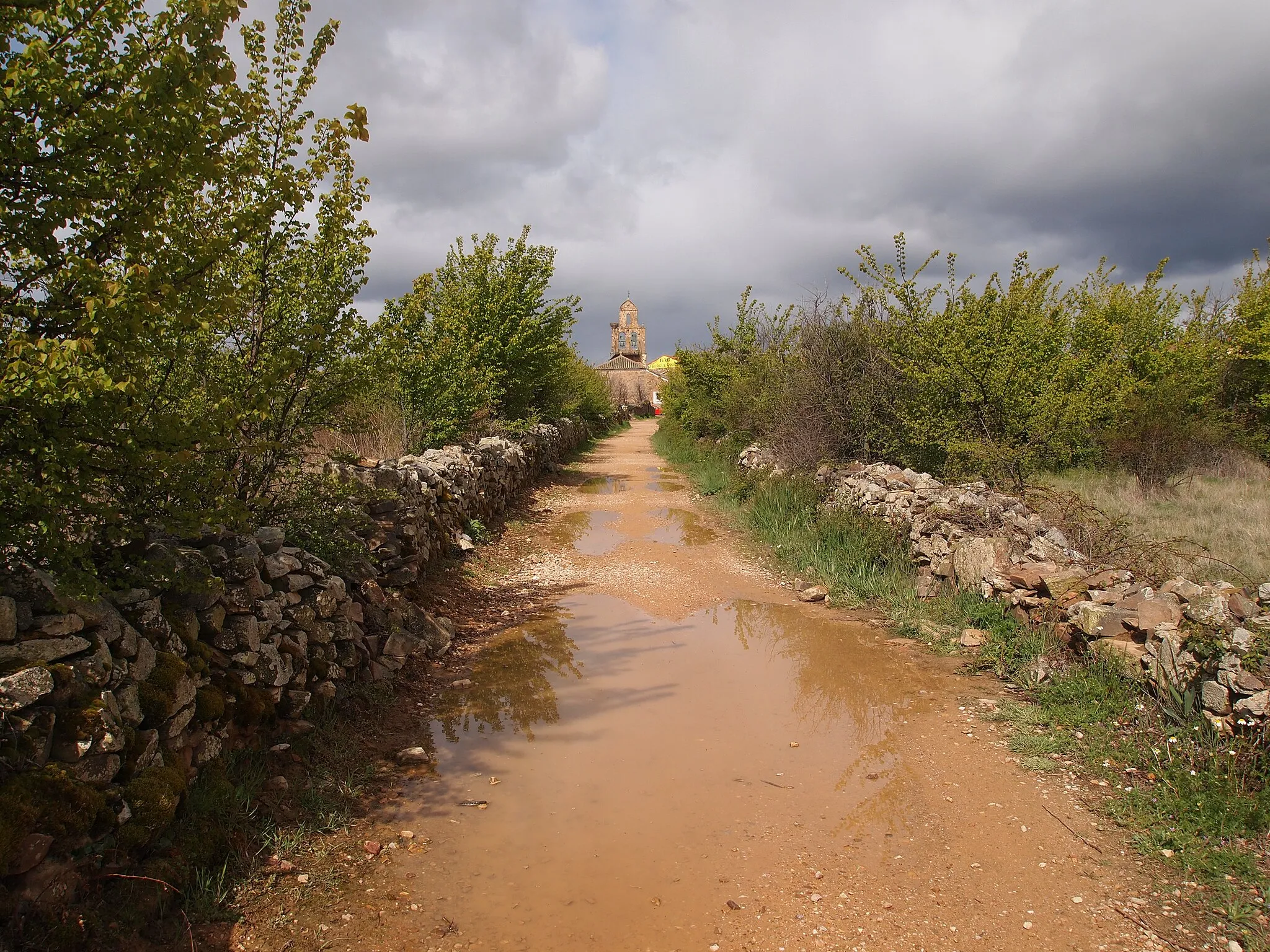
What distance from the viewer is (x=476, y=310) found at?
17250mm

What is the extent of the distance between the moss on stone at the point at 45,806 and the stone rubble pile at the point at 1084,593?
18.6 feet

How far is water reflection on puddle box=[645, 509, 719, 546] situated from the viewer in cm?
1177

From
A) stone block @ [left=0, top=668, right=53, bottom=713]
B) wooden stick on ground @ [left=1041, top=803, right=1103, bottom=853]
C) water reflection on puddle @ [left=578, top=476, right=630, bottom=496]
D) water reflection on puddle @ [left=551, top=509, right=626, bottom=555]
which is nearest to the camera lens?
stone block @ [left=0, top=668, right=53, bottom=713]

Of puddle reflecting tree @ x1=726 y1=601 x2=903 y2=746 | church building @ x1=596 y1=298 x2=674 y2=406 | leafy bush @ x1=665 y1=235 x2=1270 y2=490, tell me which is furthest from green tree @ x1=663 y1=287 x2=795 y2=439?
church building @ x1=596 y1=298 x2=674 y2=406

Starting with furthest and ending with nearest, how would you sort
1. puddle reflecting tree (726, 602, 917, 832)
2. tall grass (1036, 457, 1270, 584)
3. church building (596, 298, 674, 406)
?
church building (596, 298, 674, 406) → tall grass (1036, 457, 1270, 584) → puddle reflecting tree (726, 602, 917, 832)

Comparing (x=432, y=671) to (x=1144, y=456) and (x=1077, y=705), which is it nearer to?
(x=1077, y=705)

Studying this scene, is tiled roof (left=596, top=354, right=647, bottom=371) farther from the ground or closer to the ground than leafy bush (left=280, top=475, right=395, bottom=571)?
farther from the ground

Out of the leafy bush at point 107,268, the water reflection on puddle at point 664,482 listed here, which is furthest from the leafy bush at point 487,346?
the leafy bush at point 107,268

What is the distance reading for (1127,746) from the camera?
4.62 meters

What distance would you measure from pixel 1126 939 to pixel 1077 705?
224cm

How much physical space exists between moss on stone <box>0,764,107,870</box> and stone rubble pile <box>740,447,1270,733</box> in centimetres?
566

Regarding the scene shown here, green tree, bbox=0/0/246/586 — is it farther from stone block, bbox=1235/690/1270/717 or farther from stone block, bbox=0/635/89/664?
stone block, bbox=1235/690/1270/717

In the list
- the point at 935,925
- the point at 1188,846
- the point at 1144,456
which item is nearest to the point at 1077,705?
the point at 1188,846

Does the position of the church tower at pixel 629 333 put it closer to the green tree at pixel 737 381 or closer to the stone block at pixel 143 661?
the green tree at pixel 737 381
